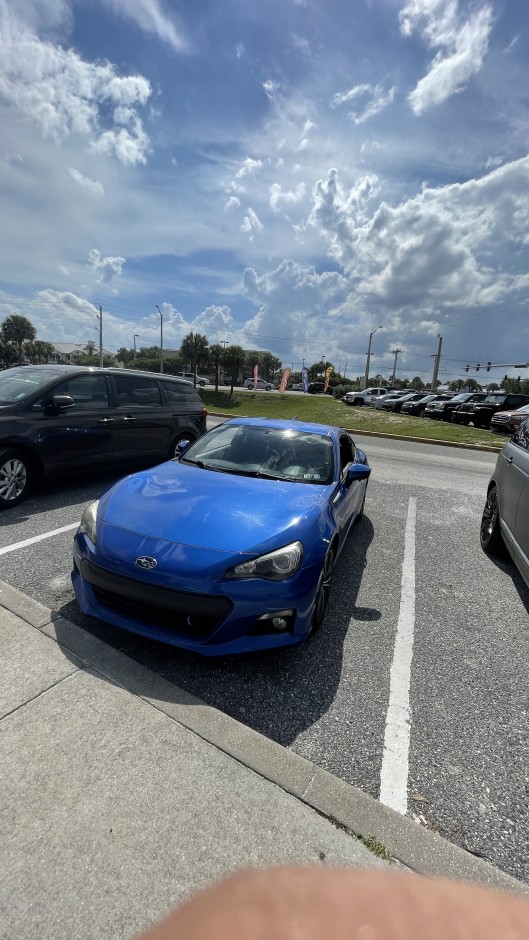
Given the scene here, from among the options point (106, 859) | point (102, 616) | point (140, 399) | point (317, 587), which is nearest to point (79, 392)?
point (140, 399)

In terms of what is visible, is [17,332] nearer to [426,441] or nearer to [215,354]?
[215,354]

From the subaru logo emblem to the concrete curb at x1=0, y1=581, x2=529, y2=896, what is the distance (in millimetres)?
557

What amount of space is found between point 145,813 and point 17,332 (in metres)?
78.8

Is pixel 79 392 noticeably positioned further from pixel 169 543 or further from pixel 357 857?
pixel 357 857

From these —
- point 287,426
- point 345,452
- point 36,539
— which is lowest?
point 36,539

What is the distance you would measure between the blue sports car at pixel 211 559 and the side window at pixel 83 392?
101 inches

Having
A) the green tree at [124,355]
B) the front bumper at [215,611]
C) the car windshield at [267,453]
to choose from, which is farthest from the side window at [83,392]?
the green tree at [124,355]

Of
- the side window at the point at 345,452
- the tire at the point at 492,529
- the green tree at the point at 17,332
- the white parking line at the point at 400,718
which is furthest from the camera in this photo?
the green tree at the point at 17,332

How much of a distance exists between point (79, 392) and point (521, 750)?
5616 millimetres

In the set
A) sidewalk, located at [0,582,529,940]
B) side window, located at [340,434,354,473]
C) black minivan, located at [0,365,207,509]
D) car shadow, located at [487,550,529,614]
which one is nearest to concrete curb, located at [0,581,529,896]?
sidewalk, located at [0,582,529,940]

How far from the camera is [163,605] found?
2416mm

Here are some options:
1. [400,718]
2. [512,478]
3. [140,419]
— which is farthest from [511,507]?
[140,419]

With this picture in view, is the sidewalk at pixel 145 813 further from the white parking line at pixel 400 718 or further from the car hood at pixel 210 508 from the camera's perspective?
the car hood at pixel 210 508

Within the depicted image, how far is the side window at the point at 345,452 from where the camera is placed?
4.11 meters
